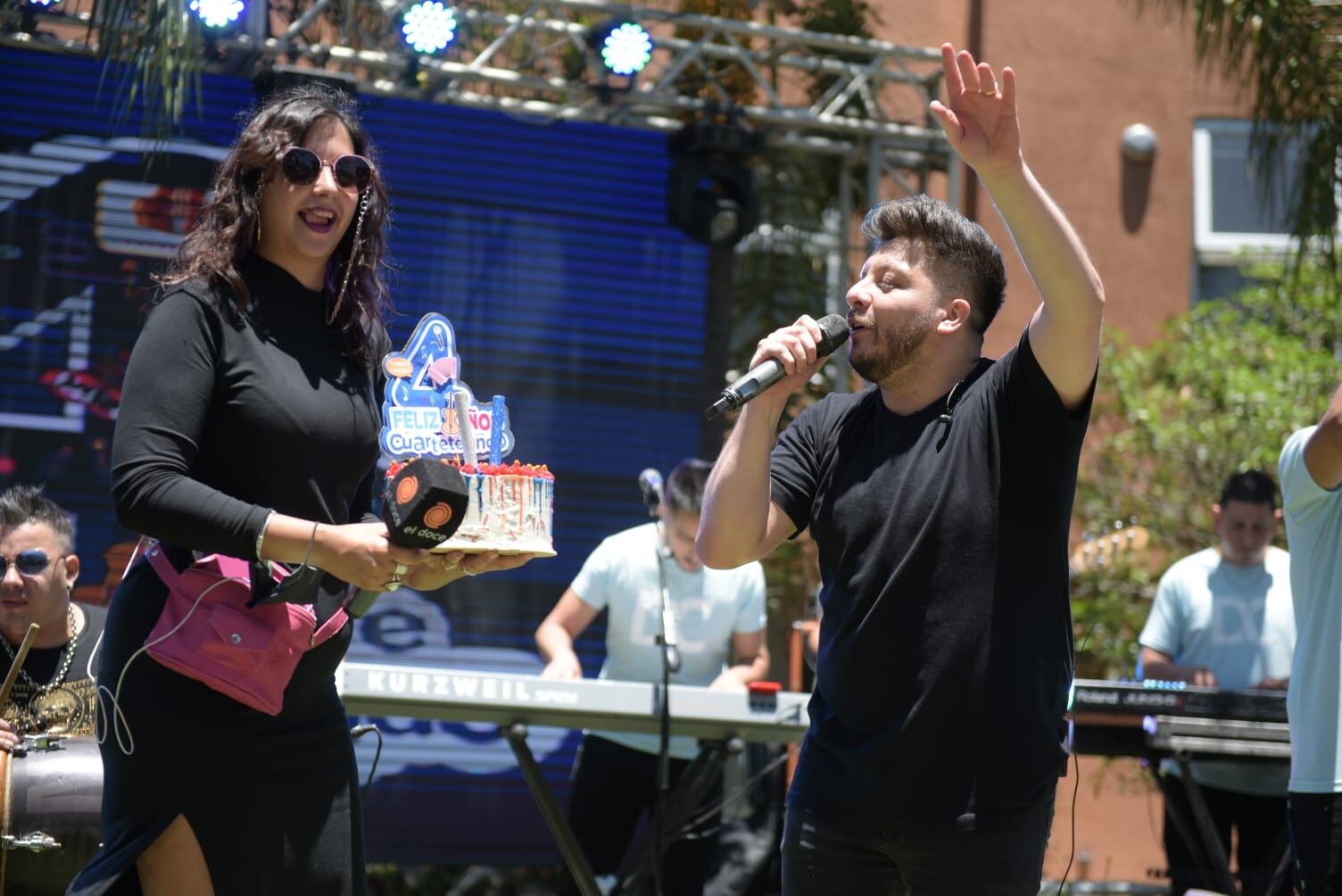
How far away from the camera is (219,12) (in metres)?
7.25

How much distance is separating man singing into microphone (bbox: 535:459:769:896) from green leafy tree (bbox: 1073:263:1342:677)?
3.78 m

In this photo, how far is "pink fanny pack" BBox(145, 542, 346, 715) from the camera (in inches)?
94.1

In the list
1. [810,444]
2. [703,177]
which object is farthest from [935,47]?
[810,444]

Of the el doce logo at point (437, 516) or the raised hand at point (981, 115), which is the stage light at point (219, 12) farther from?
the el doce logo at point (437, 516)

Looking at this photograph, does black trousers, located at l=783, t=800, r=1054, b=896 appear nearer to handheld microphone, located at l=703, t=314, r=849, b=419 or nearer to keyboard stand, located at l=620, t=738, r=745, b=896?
handheld microphone, located at l=703, t=314, r=849, b=419

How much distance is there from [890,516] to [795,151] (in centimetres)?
694

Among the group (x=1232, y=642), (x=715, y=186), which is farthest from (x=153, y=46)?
(x=1232, y=642)

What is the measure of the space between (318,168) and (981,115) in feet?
3.75

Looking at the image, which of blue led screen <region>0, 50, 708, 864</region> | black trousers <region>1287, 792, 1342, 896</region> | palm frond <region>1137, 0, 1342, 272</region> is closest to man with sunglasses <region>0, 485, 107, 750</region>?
blue led screen <region>0, 50, 708, 864</region>

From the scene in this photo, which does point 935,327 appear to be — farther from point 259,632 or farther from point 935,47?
point 935,47

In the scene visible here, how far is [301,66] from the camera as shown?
7.71 metres

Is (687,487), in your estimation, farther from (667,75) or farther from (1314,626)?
(667,75)

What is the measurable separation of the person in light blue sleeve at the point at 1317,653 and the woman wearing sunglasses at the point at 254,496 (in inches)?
90.4

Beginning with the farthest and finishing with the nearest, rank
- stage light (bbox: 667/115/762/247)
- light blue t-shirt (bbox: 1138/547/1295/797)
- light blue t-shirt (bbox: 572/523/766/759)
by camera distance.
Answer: stage light (bbox: 667/115/762/247)
light blue t-shirt (bbox: 1138/547/1295/797)
light blue t-shirt (bbox: 572/523/766/759)
